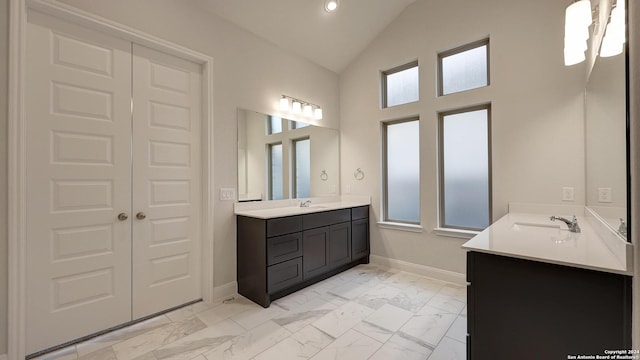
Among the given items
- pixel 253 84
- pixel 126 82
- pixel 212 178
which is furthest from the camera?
pixel 253 84

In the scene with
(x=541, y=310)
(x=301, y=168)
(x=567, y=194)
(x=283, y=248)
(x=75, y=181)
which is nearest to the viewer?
(x=541, y=310)

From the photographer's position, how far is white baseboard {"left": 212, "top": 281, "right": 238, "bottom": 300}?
2.58m

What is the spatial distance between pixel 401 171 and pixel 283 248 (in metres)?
1.89

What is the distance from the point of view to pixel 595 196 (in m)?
1.79

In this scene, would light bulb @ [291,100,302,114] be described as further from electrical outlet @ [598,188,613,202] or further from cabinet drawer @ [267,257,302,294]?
electrical outlet @ [598,188,613,202]

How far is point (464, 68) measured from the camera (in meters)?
3.00

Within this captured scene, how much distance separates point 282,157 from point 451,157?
202cm

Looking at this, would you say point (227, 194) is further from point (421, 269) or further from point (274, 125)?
point (421, 269)

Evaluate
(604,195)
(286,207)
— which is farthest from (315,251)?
(604,195)

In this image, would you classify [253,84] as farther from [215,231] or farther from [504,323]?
[504,323]

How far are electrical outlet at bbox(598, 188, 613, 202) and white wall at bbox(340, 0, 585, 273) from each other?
768 mm

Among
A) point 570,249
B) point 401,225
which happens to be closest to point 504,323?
point 570,249

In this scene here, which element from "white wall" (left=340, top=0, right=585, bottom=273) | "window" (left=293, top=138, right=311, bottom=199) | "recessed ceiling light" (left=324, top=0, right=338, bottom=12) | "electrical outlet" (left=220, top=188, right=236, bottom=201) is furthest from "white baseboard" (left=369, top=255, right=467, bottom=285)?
"recessed ceiling light" (left=324, top=0, right=338, bottom=12)

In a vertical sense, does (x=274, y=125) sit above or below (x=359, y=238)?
above
